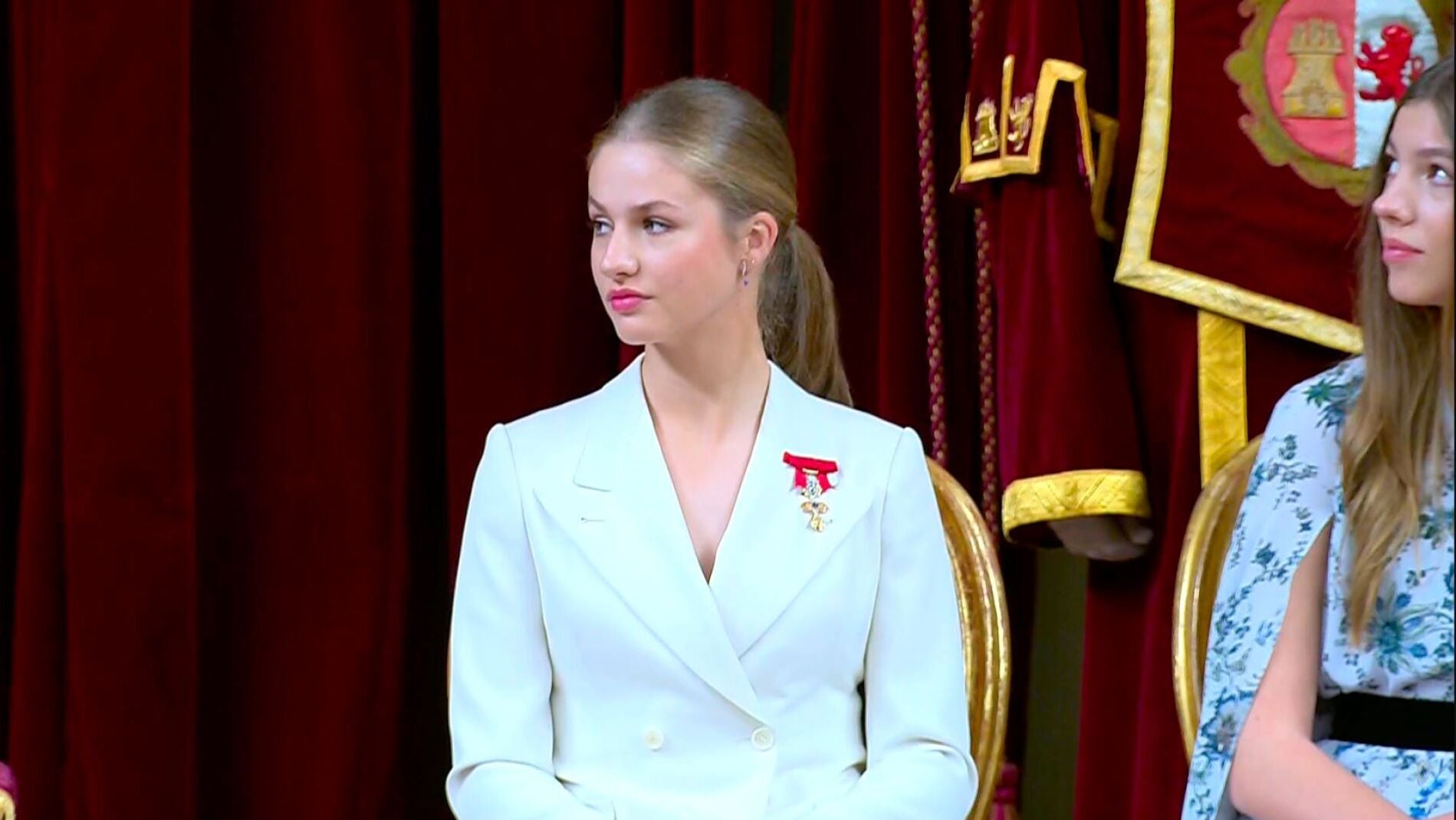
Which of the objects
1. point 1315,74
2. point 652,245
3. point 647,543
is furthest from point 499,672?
point 1315,74

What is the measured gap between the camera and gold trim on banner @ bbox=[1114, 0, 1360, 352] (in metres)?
2.55

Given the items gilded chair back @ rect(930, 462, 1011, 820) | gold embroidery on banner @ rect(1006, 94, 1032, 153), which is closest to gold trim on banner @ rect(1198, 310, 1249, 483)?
gold embroidery on banner @ rect(1006, 94, 1032, 153)

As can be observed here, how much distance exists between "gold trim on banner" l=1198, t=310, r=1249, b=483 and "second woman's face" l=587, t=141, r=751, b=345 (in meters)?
0.73

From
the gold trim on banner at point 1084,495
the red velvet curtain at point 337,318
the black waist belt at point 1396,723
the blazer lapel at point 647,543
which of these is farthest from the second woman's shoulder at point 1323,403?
the red velvet curtain at point 337,318

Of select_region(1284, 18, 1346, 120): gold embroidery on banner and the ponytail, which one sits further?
select_region(1284, 18, 1346, 120): gold embroidery on banner

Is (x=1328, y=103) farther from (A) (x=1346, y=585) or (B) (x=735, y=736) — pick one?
(B) (x=735, y=736)

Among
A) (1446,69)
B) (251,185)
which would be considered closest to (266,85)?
(251,185)

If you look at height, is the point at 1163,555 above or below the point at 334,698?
above

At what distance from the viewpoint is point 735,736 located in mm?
2084

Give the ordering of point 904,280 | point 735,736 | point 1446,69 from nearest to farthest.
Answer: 1. point 1446,69
2. point 735,736
3. point 904,280

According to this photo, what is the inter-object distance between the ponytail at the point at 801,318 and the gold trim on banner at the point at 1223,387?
0.47 m

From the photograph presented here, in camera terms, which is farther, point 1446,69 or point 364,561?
point 364,561

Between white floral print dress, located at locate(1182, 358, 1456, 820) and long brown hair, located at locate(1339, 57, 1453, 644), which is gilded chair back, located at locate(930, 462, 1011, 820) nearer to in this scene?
white floral print dress, located at locate(1182, 358, 1456, 820)

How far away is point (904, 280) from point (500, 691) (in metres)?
1.12
